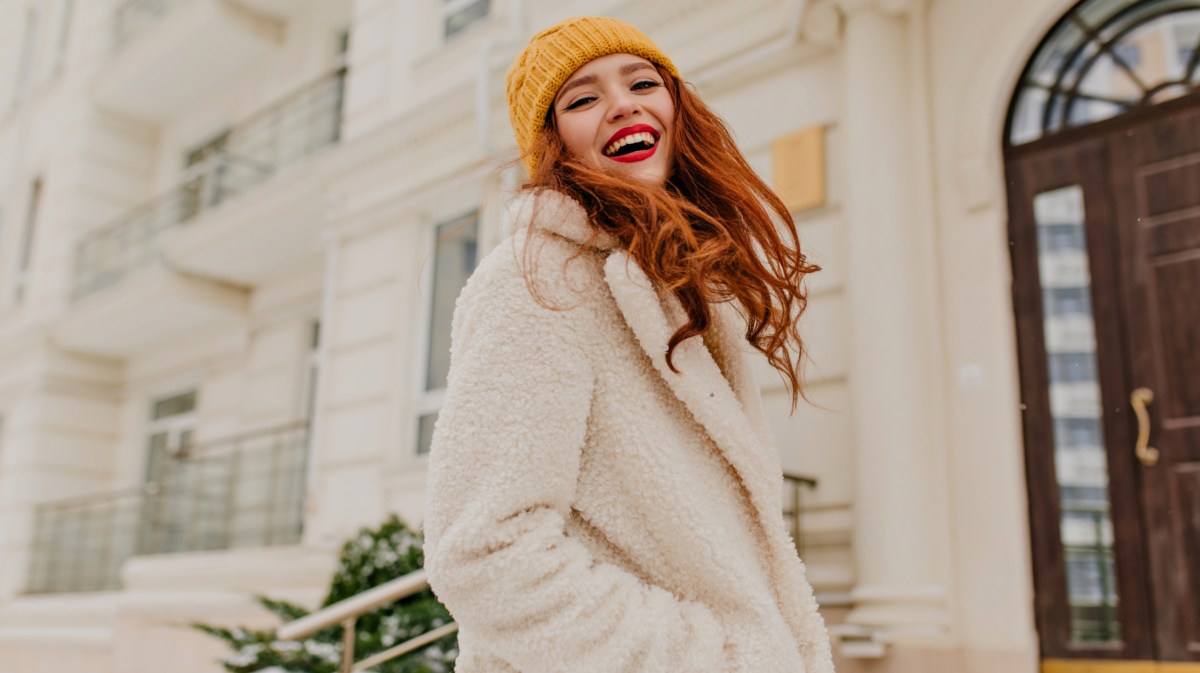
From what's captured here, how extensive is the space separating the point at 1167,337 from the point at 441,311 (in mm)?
4726

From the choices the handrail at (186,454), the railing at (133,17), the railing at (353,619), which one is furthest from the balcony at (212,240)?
the railing at (353,619)

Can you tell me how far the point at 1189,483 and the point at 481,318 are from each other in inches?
146

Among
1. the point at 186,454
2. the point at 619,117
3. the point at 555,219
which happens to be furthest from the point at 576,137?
the point at 186,454

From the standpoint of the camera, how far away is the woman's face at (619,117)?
4.78 feet

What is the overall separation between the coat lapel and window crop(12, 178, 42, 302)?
1355 cm

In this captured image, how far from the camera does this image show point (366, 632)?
16.0ft

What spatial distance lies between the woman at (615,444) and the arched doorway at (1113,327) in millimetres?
3349

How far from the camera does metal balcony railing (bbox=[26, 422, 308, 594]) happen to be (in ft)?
29.6

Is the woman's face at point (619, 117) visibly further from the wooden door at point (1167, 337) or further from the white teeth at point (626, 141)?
the wooden door at point (1167, 337)

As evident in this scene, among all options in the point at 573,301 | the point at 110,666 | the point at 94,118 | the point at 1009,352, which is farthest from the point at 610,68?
the point at 94,118

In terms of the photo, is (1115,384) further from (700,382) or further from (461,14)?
(461,14)

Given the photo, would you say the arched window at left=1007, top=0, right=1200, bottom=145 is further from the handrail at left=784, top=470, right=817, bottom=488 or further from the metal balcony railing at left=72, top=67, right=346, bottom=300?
the metal balcony railing at left=72, top=67, right=346, bottom=300

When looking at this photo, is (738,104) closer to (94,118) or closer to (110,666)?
(110,666)

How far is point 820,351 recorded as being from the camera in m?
4.98
